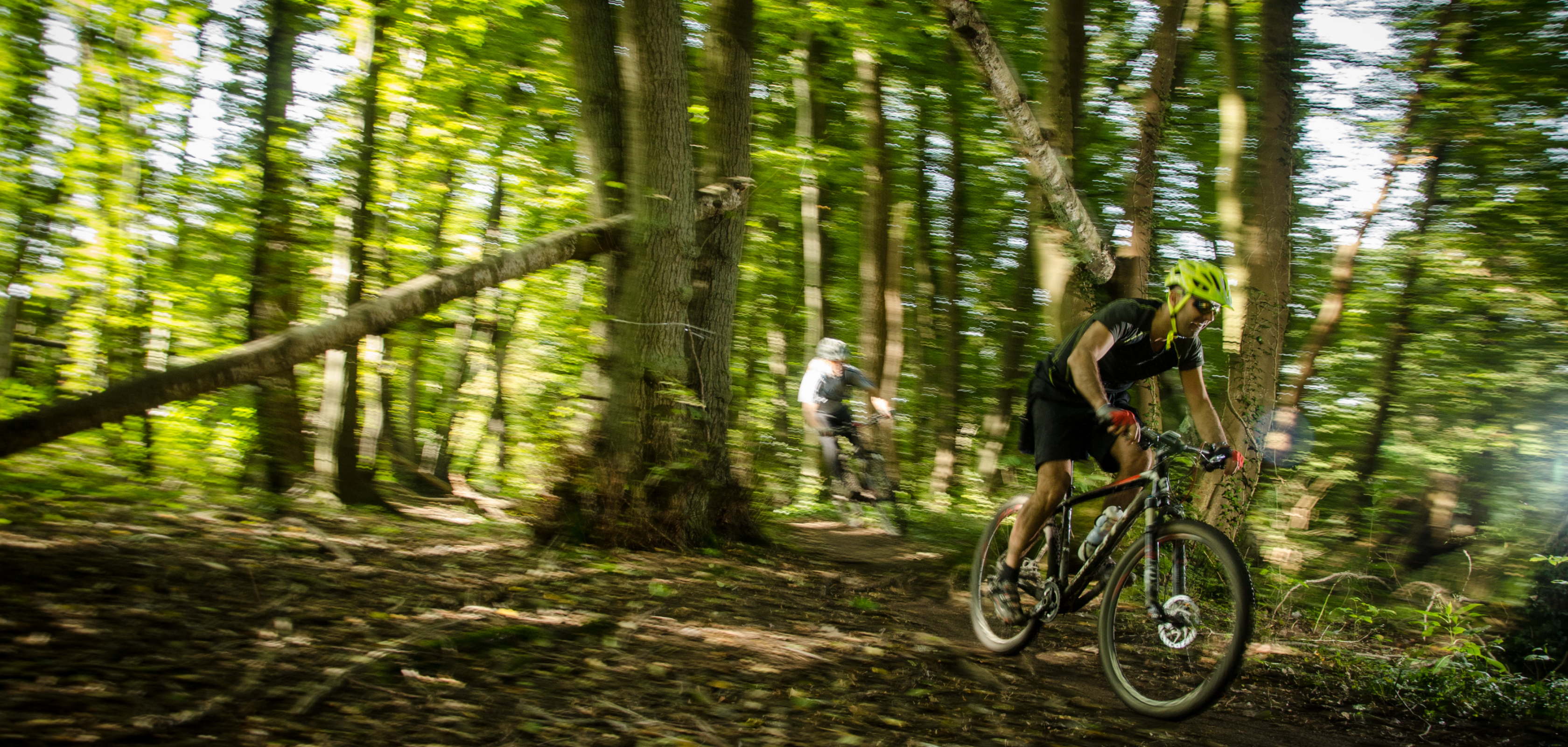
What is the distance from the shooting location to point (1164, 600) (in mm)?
3924

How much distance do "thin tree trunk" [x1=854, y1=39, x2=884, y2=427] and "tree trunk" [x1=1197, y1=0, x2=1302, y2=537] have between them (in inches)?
232

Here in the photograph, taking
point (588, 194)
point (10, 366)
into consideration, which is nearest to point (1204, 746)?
point (588, 194)

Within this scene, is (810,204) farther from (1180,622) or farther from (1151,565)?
(1180,622)

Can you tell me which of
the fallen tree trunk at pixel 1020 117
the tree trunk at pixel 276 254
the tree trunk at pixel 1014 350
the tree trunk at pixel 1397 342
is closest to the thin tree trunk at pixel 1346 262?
the tree trunk at pixel 1397 342

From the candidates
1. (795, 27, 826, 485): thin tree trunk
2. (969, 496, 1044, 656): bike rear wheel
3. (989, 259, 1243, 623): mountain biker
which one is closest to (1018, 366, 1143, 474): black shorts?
(989, 259, 1243, 623): mountain biker

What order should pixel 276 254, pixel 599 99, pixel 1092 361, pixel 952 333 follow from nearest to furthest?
pixel 1092 361, pixel 599 99, pixel 276 254, pixel 952 333

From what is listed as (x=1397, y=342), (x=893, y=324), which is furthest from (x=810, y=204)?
(x=1397, y=342)

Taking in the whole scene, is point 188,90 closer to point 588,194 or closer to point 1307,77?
point 588,194

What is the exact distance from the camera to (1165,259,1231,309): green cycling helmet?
3986mm

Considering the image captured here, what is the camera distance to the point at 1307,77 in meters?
11.1

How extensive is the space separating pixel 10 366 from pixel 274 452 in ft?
9.46

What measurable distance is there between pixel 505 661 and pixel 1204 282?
3.51 meters

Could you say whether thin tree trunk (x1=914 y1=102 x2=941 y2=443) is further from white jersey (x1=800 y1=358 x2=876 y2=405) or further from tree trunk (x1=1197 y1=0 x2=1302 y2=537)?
tree trunk (x1=1197 y1=0 x2=1302 y2=537)

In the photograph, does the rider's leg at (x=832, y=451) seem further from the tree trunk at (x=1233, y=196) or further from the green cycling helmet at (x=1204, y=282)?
the green cycling helmet at (x=1204, y=282)
